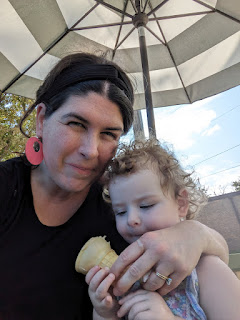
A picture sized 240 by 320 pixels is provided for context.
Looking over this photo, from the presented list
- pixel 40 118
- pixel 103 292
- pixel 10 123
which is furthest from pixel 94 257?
pixel 10 123

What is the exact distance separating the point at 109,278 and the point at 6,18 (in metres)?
2.78

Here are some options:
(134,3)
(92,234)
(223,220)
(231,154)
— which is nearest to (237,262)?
(223,220)

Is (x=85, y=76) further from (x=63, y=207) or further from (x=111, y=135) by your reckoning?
(x=63, y=207)

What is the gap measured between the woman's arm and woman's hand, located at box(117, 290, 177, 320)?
184 mm

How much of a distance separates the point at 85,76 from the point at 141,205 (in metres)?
0.73

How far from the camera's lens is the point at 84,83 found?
134 centimetres

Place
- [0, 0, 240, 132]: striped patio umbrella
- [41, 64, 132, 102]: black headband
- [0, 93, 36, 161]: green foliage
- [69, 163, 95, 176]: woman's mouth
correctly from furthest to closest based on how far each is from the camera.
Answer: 1. [0, 93, 36, 161]: green foliage
2. [0, 0, 240, 132]: striped patio umbrella
3. [41, 64, 132, 102]: black headband
4. [69, 163, 95, 176]: woman's mouth

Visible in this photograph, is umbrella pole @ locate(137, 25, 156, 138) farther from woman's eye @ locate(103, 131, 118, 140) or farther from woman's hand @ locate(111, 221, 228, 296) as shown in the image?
woman's hand @ locate(111, 221, 228, 296)

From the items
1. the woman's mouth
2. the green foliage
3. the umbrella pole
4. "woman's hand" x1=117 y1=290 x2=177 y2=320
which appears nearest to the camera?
"woman's hand" x1=117 y1=290 x2=177 y2=320

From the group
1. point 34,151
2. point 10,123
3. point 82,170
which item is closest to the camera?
point 82,170

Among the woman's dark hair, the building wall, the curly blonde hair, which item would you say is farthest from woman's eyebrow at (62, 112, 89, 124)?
the building wall

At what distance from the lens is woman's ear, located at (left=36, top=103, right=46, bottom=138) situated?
140cm

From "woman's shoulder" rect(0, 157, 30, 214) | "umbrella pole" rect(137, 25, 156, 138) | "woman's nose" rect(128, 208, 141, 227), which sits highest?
"umbrella pole" rect(137, 25, 156, 138)

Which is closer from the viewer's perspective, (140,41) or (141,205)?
(141,205)
